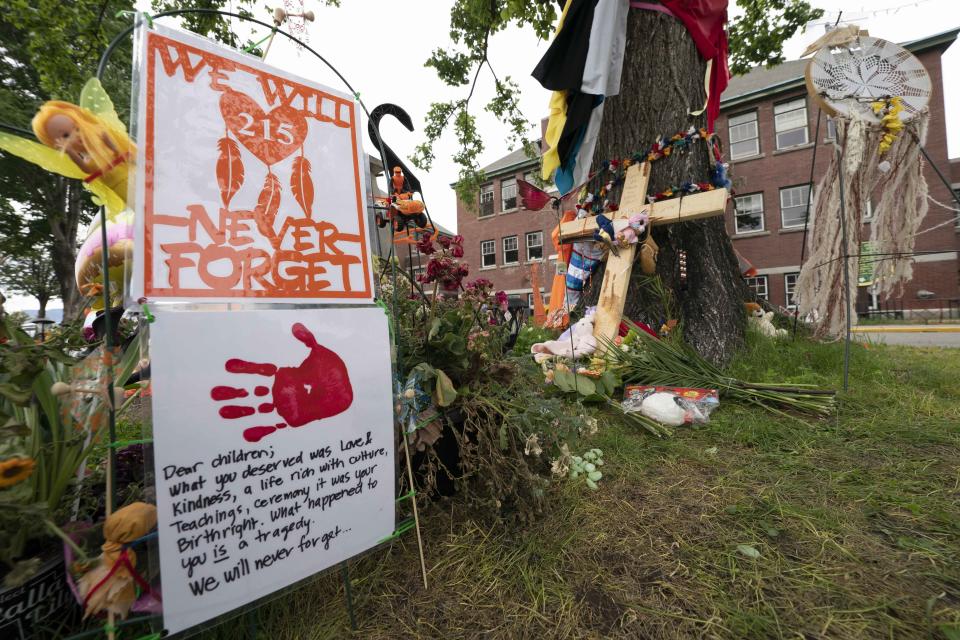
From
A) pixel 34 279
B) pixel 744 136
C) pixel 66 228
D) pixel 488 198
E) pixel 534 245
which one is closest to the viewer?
pixel 66 228

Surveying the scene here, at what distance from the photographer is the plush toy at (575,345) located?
257 cm

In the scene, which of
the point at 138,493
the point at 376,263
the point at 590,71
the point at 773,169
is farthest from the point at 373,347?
the point at 773,169

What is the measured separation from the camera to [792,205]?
547 inches

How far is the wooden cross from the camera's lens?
2.53 m

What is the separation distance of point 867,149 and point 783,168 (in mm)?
14960

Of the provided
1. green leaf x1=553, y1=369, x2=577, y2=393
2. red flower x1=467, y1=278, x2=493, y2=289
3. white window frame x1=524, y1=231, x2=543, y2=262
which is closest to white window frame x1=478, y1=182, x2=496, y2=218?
white window frame x1=524, y1=231, x2=543, y2=262

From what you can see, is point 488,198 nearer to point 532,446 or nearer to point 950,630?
point 532,446

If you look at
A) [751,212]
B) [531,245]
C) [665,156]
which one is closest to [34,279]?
[531,245]

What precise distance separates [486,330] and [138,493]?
1.07 meters

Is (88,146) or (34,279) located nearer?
(88,146)

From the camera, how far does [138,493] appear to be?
0.94 meters

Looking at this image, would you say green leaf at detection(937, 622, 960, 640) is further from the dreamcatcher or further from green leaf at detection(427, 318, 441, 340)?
the dreamcatcher

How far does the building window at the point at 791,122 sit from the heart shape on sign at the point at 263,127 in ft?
60.2

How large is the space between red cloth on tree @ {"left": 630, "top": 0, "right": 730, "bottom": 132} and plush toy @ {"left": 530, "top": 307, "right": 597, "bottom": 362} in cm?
213
